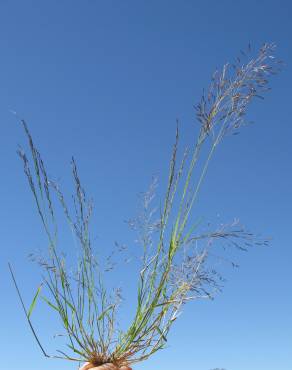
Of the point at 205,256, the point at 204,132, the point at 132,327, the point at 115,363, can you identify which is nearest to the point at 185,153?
the point at 204,132

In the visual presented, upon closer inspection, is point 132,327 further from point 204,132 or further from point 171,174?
point 204,132

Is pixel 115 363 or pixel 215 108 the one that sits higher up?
pixel 215 108

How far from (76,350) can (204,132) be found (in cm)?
153

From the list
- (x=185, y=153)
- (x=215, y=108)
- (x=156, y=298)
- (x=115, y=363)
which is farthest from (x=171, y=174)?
(x=115, y=363)

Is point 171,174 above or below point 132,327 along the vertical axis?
above

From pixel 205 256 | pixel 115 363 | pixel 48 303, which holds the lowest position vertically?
pixel 115 363

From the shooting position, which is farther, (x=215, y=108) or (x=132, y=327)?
(x=215, y=108)

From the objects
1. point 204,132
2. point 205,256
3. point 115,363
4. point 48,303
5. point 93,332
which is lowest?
point 115,363

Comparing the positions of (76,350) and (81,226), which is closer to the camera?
(76,350)

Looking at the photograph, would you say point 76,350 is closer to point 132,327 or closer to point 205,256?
point 132,327

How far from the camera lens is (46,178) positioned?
3.07 meters

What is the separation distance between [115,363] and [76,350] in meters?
0.24

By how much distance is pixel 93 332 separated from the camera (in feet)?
9.81

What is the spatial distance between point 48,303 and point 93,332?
32 centimetres
